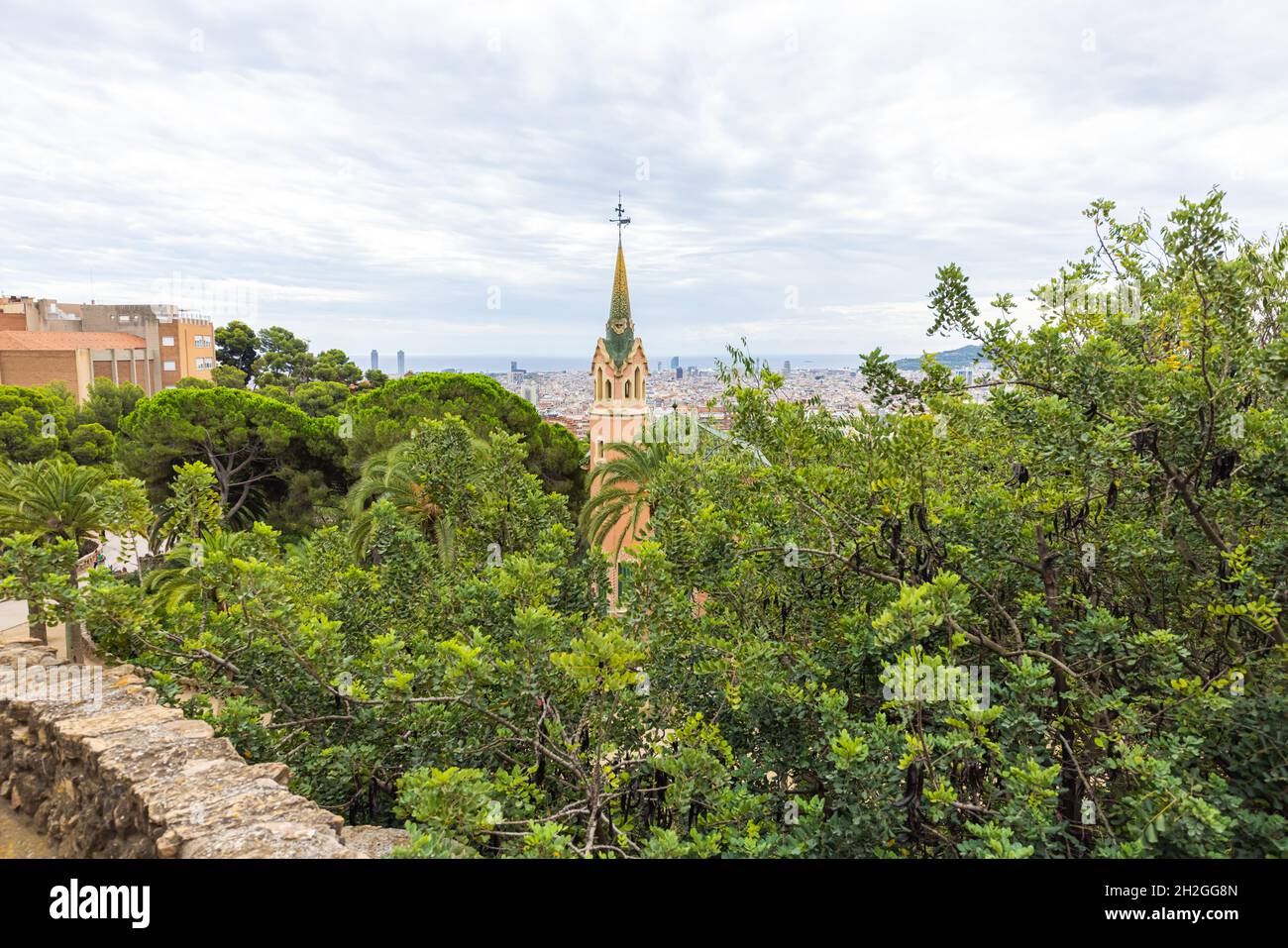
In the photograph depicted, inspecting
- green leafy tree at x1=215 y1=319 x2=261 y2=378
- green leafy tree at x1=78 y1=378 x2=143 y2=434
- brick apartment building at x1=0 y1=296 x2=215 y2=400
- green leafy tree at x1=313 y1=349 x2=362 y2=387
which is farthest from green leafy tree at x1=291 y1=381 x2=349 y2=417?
green leafy tree at x1=215 y1=319 x2=261 y2=378

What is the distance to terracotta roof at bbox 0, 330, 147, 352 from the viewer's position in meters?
43.8

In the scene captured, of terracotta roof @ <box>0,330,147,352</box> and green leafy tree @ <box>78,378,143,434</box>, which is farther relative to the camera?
terracotta roof @ <box>0,330,147,352</box>

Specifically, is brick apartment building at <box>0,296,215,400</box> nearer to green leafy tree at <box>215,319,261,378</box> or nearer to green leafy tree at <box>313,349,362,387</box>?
green leafy tree at <box>215,319,261,378</box>

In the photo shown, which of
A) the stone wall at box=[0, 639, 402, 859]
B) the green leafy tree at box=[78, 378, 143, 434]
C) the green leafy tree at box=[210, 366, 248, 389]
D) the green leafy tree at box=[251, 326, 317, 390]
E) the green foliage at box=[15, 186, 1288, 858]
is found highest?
the green leafy tree at box=[251, 326, 317, 390]

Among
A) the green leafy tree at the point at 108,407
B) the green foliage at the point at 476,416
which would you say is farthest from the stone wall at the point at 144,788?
the green leafy tree at the point at 108,407

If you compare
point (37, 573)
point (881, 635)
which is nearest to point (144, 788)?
point (37, 573)

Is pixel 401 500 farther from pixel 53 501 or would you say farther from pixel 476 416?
pixel 476 416

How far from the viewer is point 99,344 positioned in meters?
49.4

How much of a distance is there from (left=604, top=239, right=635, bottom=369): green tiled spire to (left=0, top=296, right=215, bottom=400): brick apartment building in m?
40.3

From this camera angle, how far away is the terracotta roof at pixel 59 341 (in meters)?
43.8

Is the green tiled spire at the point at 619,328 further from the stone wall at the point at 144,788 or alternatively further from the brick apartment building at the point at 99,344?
the brick apartment building at the point at 99,344

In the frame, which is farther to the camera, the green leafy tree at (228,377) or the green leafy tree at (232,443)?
the green leafy tree at (228,377)

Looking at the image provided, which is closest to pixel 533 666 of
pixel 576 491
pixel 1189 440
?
pixel 1189 440

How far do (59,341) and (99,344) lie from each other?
3.66 m
